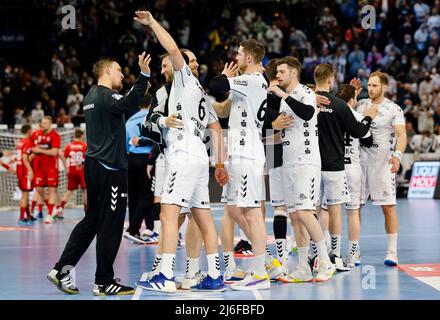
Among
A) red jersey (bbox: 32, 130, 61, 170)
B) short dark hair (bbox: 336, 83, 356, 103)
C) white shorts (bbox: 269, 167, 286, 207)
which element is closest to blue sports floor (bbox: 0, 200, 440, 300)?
white shorts (bbox: 269, 167, 286, 207)

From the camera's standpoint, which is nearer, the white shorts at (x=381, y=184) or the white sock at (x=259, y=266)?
the white sock at (x=259, y=266)

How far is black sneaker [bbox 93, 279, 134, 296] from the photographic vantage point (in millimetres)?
8484

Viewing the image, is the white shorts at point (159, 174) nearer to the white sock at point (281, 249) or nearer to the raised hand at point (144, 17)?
the white sock at point (281, 249)

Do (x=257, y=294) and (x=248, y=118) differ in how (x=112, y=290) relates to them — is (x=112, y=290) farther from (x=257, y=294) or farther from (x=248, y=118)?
(x=248, y=118)

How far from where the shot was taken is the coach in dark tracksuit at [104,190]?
28.2ft

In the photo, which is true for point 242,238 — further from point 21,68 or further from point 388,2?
point 388,2

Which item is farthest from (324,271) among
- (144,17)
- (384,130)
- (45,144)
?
(45,144)

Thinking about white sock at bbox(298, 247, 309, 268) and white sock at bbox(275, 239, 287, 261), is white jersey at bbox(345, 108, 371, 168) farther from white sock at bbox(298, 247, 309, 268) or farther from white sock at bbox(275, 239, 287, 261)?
white sock at bbox(298, 247, 309, 268)

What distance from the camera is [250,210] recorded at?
29.8 ft

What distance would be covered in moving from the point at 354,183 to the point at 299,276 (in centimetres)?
208

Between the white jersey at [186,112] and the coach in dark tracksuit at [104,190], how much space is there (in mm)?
381

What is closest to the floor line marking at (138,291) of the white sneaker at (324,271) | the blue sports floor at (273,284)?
the blue sports floor at (273,284)

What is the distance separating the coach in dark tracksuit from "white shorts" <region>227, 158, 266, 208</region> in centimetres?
115
